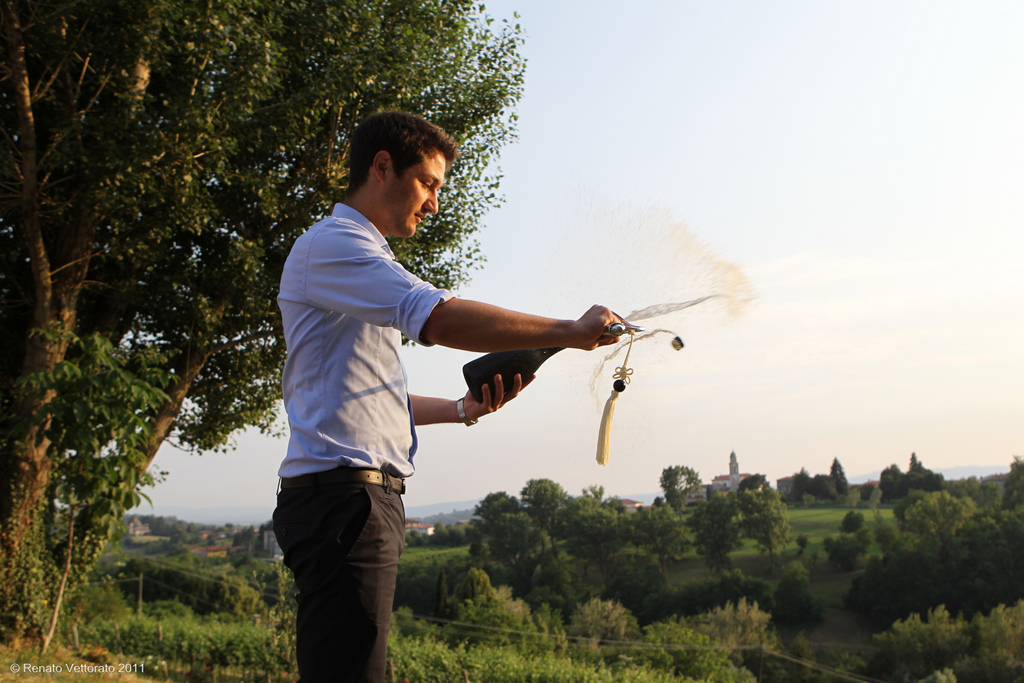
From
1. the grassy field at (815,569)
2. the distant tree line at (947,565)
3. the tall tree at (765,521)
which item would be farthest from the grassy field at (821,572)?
the distant tree line at (947,565)

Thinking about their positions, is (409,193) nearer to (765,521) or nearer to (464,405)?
(464,405)

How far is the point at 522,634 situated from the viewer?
4847cm

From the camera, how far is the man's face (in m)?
1.89

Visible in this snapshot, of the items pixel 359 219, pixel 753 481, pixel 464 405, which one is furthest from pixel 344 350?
pixel 753 481

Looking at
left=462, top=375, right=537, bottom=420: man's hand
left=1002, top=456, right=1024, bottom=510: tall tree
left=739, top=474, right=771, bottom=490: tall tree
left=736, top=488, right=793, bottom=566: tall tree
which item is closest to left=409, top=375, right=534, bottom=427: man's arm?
left=462, top=375, right=537, bottom=420: man's hand

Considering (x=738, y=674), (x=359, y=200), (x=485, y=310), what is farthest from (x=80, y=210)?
(x=738, y=674)

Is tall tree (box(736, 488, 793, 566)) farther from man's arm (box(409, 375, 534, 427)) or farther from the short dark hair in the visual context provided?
the short dark hair

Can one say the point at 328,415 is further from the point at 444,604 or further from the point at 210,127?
the point at 444,604

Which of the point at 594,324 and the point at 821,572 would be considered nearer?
the point at 594,324

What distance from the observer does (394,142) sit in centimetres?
185

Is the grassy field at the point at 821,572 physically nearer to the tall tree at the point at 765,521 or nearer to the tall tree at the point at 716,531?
the tall tree at the point at 765,521

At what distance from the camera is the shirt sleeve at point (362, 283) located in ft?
5.00

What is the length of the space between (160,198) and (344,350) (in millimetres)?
7300

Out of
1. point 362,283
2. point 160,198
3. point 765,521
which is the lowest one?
point 765,521
